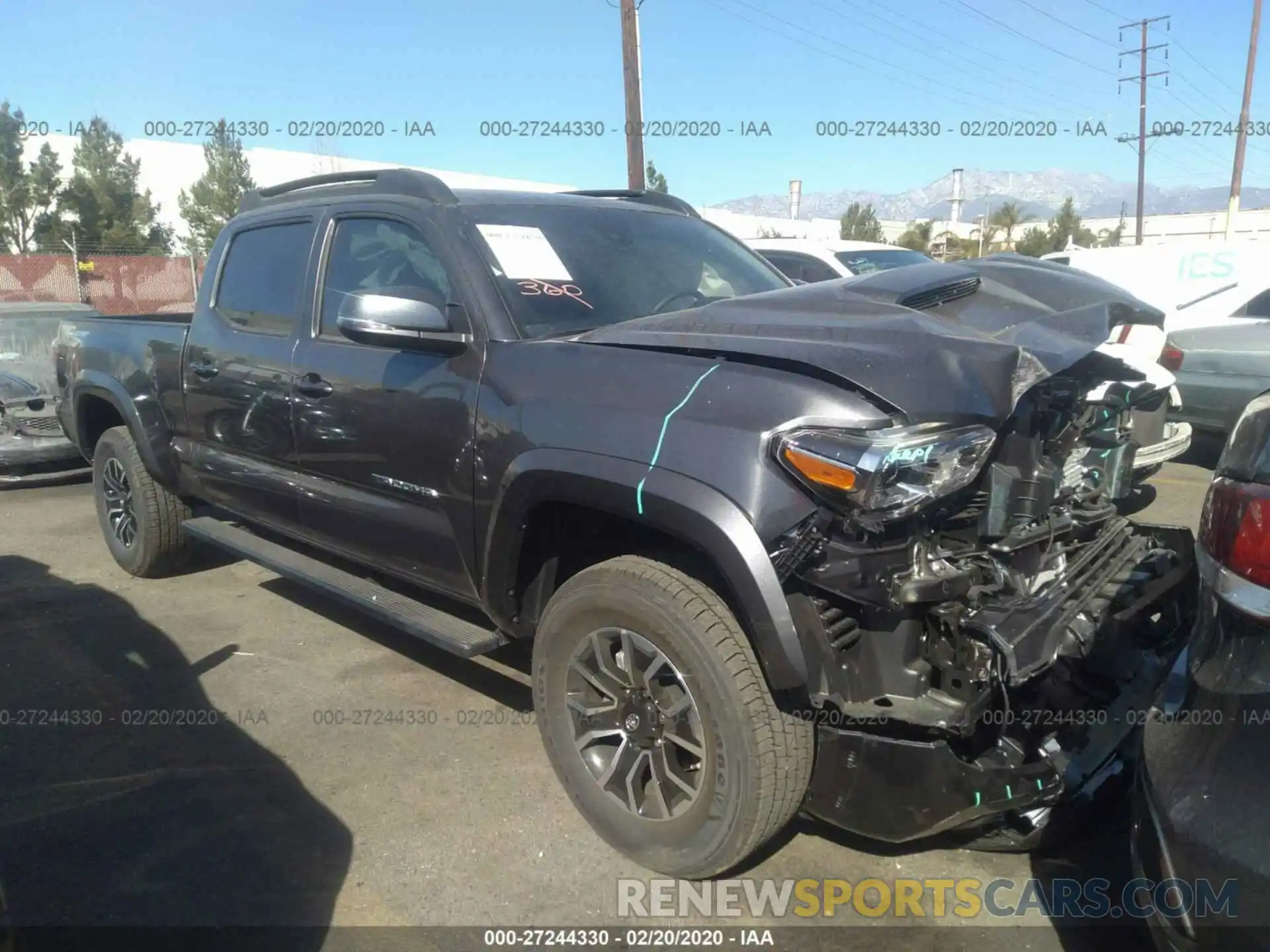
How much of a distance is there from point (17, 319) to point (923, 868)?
9004 millimetres

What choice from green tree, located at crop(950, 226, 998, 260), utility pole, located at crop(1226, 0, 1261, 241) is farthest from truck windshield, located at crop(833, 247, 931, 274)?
green tree, located at crop(950, 226, 998, 260)

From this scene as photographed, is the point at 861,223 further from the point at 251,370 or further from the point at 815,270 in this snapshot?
the point at 251,370

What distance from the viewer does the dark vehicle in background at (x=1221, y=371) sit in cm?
749

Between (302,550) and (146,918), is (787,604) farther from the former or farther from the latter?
(302,550)

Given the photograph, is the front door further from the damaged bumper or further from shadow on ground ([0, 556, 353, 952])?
the damaged bumper

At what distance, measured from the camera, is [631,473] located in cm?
255

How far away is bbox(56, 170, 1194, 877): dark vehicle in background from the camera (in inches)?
92.7

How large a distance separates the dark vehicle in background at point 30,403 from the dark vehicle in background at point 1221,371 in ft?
29.8

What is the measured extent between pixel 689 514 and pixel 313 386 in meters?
1.97

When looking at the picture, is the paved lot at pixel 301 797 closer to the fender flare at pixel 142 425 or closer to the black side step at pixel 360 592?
the black side step at pixel 360 592

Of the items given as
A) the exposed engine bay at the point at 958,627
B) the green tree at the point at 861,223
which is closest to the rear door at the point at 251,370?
the exposed engine bay at the point at 958,627

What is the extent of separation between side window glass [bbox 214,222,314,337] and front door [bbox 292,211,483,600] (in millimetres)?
227

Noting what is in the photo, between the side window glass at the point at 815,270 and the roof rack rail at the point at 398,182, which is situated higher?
the roof rack rail at the point at 398,182

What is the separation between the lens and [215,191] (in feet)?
108
